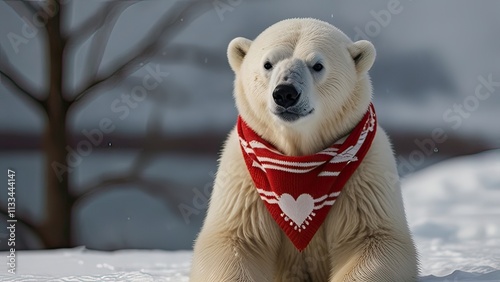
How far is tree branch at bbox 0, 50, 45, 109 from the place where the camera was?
21.1 ft

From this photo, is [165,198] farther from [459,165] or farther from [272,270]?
[272,270]

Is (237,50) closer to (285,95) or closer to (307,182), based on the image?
(285,95)

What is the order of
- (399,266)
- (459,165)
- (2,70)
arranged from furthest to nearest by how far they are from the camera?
(459,165) < (2,70) < (399,266)

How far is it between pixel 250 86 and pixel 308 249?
65 centimetres

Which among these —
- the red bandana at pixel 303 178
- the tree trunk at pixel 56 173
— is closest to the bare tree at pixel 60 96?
the tree trunk at pixel 56 173

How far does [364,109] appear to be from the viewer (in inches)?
110

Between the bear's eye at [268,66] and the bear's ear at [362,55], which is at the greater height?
the bear's ear at [362,55]

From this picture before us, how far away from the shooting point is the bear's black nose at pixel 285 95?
99.0 inches

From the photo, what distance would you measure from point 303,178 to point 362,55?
1.72ft

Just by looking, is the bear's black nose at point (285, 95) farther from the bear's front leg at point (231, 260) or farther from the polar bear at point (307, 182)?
the bear's front leg at point (231, 260)

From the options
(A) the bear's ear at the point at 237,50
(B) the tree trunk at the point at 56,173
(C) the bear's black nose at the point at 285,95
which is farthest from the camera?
(B) the tree trunk at the point at 56,173

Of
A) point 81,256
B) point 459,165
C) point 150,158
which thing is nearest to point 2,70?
point 150,158

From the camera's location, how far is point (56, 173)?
20.6 feet

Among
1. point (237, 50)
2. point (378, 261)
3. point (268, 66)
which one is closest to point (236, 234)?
point (378, 261)
